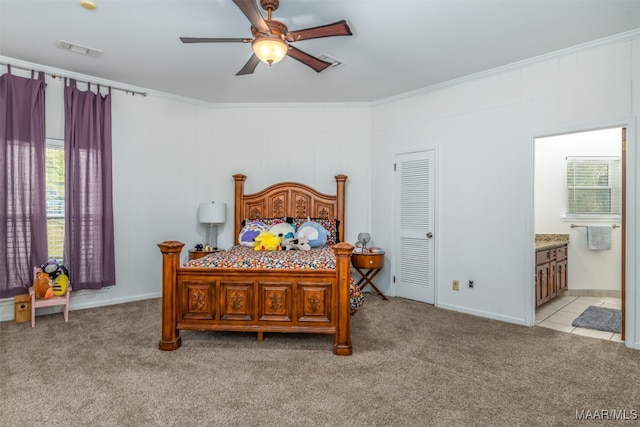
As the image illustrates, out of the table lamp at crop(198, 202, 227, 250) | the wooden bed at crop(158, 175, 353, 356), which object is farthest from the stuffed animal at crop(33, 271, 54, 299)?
the table lamp at crop(198, 202, 227, 250)

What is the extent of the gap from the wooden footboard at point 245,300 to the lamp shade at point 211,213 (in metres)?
1.83

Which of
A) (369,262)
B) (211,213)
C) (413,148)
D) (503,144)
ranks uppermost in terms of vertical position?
(413,148)

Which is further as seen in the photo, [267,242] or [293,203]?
[293,203]

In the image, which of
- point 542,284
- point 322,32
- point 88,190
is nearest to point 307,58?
point 322,32

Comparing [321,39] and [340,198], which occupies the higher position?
[321,39]

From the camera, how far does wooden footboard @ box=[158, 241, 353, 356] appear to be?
9.49 ft

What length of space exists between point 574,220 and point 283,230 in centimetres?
424

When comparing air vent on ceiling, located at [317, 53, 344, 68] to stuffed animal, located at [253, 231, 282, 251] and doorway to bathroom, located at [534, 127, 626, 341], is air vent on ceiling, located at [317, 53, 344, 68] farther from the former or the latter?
doorway to bathroom, located at [534, 127, 626, 341]

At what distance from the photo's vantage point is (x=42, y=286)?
139 inches

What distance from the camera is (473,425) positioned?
191cm

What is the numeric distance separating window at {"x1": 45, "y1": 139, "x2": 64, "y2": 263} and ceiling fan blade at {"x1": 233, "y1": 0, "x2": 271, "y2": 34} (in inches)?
122

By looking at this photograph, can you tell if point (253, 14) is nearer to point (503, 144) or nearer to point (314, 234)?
point (314, 234)

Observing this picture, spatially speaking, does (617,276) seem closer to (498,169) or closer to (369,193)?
(498,169)

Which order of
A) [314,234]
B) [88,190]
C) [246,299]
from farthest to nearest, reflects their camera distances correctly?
[314,234]
[88,190]
[246,299]
